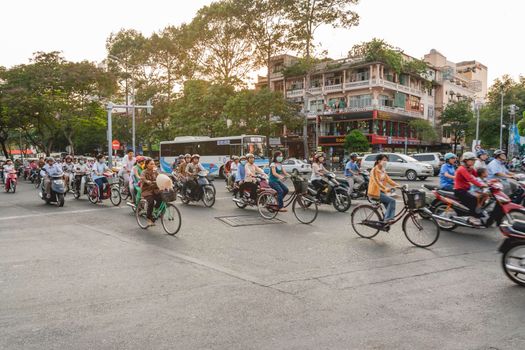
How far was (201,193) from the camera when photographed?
1386cm

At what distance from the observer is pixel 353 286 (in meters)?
5.24

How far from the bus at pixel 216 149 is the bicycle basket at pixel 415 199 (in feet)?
56.6

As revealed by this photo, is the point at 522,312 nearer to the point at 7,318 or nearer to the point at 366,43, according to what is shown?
the point at 7,318

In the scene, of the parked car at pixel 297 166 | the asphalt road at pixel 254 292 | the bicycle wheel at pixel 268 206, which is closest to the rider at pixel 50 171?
the asphalt road at pixel 254 292

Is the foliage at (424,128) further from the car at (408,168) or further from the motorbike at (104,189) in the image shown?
the motorbike at (104,189)

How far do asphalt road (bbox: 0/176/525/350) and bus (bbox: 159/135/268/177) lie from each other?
1711cm

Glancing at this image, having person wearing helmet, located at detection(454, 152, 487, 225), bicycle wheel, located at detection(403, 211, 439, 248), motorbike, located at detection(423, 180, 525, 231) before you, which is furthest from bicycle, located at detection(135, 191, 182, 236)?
person wearing helmet, located at detection(454, 152, 487, 225)

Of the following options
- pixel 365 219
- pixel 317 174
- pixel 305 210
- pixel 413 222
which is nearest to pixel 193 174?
pixel 317 174

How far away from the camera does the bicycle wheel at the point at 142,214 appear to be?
31.7ft

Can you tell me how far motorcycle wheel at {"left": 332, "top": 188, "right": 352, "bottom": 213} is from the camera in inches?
489

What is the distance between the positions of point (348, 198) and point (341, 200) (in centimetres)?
22

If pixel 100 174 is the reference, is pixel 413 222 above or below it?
below

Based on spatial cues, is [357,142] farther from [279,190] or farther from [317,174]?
[279,190]

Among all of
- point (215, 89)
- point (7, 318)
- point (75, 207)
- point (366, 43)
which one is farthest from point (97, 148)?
point (7, 318)
